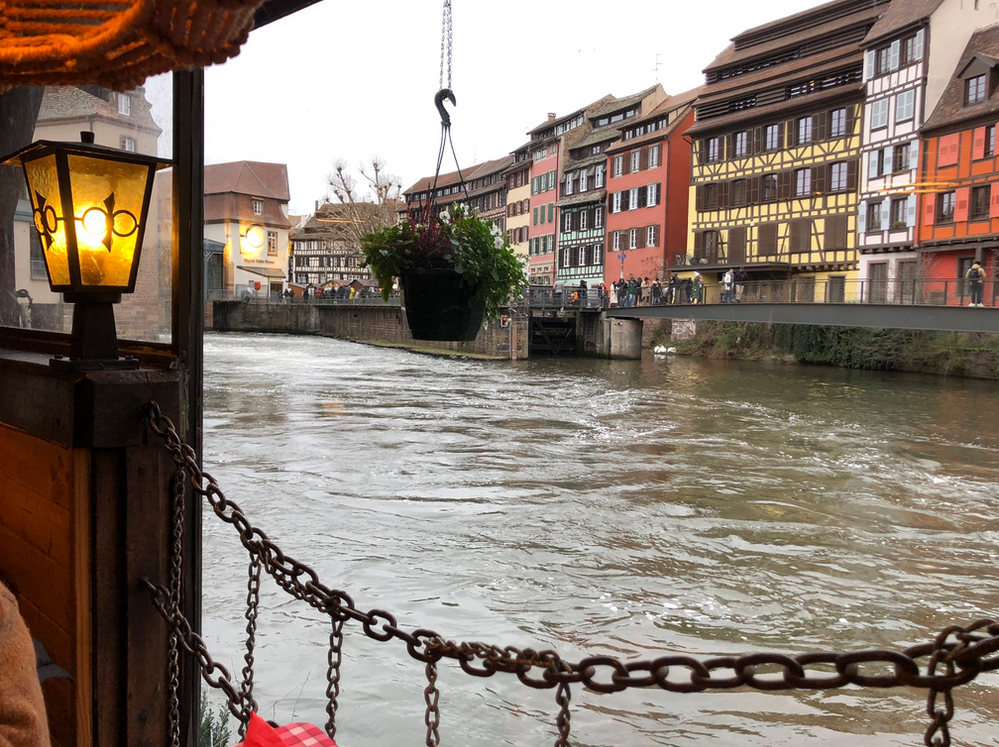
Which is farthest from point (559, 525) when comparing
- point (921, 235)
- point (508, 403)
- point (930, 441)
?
point (921, 235)

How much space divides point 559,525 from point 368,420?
348 inches

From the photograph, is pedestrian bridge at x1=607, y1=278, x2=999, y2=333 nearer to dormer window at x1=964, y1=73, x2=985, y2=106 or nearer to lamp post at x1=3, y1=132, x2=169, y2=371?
dormer window at x1=964, y1=73, x2=985, y2=106

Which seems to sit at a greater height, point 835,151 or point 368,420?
point 835,151

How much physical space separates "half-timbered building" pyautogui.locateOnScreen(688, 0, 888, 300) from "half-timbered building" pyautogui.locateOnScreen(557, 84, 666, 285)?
315 inches

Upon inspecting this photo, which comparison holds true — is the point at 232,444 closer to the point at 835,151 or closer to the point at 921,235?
the point at 921,235

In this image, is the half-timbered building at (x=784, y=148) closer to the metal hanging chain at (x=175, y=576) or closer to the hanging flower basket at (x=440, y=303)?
the hanging flower basket at (x=440, y=303)

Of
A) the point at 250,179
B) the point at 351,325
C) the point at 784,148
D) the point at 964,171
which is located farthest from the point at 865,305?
the point at 250,179

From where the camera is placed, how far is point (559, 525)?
10523 mm

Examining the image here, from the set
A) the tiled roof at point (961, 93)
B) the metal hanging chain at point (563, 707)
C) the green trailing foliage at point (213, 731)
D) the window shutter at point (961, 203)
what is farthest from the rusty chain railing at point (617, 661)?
the tiled roof at point (961, 93)

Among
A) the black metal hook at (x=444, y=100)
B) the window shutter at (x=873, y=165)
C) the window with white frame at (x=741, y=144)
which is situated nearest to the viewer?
the black metal hook at (x=444, y=100)

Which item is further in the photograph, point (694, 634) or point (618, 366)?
point (618, 366)

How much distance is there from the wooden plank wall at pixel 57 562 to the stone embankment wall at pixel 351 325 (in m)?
31.5

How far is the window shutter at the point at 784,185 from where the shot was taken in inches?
1316

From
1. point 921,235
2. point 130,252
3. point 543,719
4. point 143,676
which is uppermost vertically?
point 921,235
